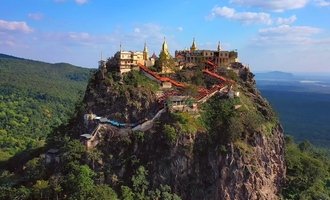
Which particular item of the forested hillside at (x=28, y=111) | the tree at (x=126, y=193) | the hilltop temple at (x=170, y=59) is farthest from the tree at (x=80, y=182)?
the forested hillside at (x=28, y=111)

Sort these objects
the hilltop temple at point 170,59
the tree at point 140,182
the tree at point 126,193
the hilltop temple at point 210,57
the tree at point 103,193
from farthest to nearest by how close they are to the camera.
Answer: the hilltop temple at point 210,57 < the hilltop temple at point 170,59 < the tree at point 140,182 < the tree at point 126,193 < the tree at point 103,193

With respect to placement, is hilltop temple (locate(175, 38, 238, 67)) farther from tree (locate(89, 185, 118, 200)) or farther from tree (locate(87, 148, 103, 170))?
tree (locate(89, 185, 118, 200))

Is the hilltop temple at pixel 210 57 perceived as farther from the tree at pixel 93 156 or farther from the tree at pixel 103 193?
the tree at pixel 103 193

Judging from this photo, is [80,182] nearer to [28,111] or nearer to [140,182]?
[140,182]

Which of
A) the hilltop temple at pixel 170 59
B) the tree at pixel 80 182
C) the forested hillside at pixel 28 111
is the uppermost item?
the hilltop temple at pixel 170 59

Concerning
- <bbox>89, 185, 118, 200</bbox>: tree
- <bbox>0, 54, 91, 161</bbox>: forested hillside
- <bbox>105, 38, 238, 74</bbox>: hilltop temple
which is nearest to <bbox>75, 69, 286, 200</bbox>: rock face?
<bbox>89, 185, 118, 200</bbox>: tree

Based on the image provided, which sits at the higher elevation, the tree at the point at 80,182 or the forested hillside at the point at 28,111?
the tree at the point at 80,182

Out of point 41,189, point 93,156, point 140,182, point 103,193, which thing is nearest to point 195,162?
point 140,182

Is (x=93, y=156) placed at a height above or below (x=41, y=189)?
above

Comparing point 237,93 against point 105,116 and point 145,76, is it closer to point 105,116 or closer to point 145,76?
point 145,76

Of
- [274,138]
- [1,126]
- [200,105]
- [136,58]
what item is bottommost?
[1,126]

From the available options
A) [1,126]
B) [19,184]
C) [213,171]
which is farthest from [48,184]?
[1,126]
